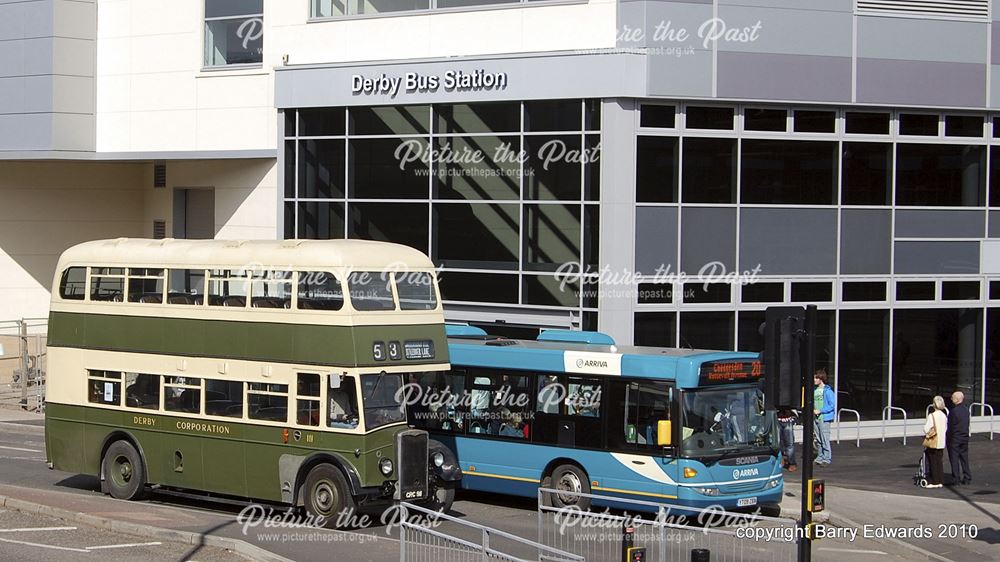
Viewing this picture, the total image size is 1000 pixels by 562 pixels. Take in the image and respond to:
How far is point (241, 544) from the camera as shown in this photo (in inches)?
621

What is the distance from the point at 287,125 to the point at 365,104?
259 centimetres

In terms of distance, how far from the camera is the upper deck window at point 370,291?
58.7 feet

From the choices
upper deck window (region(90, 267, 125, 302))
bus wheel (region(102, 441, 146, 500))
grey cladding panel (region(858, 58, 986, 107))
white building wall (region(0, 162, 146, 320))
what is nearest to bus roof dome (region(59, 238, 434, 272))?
upper deck window (region(90, 267, 125, 302))

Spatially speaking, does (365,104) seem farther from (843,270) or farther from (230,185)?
(843,270)

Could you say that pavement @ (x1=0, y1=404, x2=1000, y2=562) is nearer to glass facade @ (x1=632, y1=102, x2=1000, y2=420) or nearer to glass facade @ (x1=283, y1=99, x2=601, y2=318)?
glass facade @ (x1=632, y1=102, x2=1000, y2=420)

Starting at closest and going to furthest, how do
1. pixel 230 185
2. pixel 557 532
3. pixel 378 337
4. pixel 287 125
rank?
pixel 557 532
pixel 378 337
pixel 287 125
pixel 230 185

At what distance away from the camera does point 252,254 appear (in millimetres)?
19109

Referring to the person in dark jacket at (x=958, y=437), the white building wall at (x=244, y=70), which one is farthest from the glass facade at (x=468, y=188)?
the person in dark jacket at (x=958, y=437)

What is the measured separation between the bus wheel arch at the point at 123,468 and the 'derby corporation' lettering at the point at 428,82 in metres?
11.1

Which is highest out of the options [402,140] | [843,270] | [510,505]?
[402,140]

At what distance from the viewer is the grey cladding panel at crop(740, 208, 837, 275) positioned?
87.8ft

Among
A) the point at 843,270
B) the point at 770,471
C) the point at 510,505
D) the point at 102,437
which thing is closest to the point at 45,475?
the point at 102,437

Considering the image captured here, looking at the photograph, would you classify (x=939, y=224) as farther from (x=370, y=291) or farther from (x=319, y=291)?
(x=319, y=291)

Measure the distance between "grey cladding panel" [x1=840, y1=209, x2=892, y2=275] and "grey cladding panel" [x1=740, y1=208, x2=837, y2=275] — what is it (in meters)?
0.26
